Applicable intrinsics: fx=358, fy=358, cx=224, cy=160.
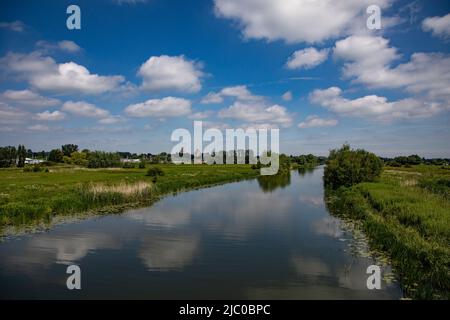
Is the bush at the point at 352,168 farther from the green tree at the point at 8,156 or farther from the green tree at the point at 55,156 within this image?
the green tree at the point at 55,156

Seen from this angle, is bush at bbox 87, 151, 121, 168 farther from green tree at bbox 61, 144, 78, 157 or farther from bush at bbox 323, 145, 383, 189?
bush at bbox 323, 145, 383, 189

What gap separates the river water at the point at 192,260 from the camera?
8914 mm

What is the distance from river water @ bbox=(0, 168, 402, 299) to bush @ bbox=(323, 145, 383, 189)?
646 inches

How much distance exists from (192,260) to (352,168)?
84.5 ft

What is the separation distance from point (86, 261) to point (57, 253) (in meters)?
1.53

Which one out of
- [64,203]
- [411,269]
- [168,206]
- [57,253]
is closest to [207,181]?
[168,206]

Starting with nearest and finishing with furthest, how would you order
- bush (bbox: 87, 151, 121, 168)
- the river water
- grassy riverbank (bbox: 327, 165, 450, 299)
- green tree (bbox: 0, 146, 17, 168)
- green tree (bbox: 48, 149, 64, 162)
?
grassy riverbank (bbox: 327, 165, 450, 299), the river water, green tree (bbox: 0, 146, 17, 168), bush (bbox: 87, 151, 121, 168), green tree (bbox: 48, 149, 64, 162)

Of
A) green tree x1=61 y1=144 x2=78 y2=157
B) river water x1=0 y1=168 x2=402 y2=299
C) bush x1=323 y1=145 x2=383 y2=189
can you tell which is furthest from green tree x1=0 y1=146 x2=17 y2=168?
river water x1=0 y1=168 x2=402 y2=299

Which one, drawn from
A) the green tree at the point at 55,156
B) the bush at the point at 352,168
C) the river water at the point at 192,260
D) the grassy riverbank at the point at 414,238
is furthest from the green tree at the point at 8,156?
the grassy riverbank at the point at 414,238

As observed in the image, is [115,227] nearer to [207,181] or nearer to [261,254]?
[261,254]

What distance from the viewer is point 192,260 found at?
11375 mm

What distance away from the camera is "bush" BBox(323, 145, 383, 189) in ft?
110

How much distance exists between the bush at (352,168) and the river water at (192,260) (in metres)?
16.4
